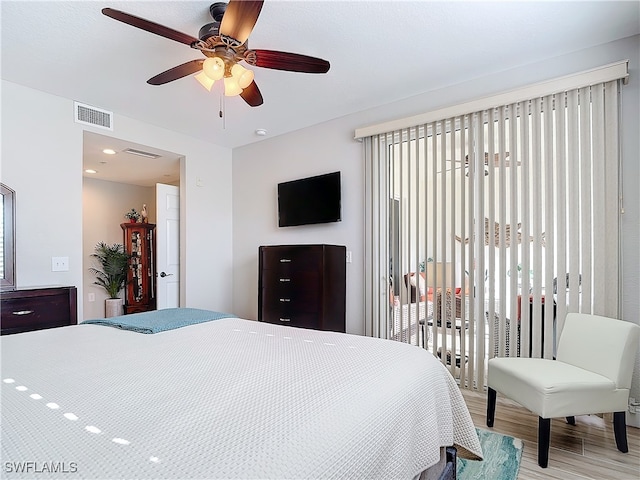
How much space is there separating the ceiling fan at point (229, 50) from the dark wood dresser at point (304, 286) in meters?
1.64

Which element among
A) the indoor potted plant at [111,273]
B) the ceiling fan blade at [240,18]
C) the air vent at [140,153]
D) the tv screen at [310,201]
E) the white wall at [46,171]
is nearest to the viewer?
the ceiling fan blade at [240,18]

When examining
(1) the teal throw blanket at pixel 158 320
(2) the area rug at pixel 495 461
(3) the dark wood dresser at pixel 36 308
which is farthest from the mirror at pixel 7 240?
(2) the area rug at pixel 495 461

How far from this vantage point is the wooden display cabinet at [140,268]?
5746 mm

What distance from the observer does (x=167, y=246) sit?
13.9 ft

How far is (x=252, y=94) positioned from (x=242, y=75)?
29 centimetres

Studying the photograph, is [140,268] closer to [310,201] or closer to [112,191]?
[112,191]

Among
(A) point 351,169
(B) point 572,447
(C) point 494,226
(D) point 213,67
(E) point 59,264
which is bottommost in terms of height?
(B) point 572,447

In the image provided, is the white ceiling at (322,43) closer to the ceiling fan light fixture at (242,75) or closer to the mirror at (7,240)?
the ceiling fan light fixture at (242,75)

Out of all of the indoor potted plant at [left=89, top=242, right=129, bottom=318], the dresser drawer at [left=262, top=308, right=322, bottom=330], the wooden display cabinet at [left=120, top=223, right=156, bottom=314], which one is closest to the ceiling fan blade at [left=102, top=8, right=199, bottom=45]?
the dresser drawer at [left=262, top=308, right=322, bottom=330]

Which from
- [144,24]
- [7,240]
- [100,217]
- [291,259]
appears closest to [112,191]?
[100,217]

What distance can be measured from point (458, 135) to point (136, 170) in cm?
435

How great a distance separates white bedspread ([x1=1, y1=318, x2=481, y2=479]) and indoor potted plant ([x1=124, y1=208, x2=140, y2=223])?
4.86 meters

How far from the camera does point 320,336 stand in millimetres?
1719

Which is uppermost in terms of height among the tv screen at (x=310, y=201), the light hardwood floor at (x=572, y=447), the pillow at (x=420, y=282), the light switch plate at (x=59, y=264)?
the tv screen at (x=310, y=201)
